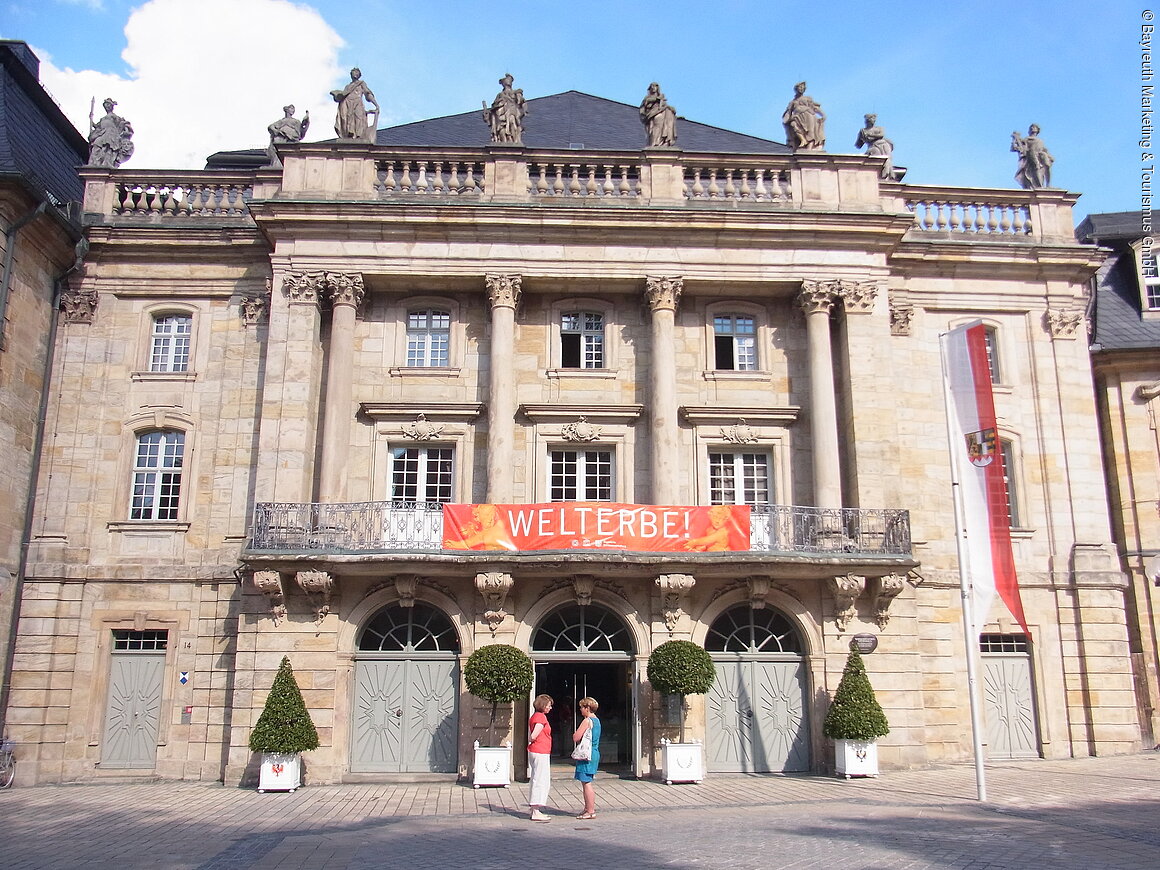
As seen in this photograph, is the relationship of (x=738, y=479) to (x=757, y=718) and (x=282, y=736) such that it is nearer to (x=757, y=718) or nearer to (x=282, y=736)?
(x=757, y=718)

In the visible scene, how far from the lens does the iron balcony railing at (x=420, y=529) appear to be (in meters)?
19.0

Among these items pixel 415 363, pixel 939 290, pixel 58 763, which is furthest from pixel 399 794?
pixel 939 290

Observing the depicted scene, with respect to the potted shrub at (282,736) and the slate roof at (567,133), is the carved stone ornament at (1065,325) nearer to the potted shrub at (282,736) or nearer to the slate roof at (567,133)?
the slate roof at (567,133)

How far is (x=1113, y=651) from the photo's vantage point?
21.2m

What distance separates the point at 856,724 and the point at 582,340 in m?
9.54

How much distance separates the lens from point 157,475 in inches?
850

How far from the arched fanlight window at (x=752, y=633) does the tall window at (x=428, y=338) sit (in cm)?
796

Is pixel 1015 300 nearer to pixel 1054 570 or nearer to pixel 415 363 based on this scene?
pixel 1054 570

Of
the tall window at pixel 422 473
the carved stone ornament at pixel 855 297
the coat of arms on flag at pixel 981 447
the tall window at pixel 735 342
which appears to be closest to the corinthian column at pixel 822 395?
the carved stone ornament at pixel 855 297

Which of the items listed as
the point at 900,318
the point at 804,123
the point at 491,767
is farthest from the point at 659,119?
the point at 491,767

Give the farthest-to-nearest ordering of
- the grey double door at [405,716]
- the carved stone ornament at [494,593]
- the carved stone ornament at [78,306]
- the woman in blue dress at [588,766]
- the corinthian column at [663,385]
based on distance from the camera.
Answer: the carved stone ornament at [78,306] → the corinthian column at [663,385] → the grey double door at [405,716] → the carved stone ornament at [494,593] → the woman in blue dress at [588,766]

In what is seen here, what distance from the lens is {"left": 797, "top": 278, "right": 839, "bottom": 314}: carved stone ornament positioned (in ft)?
70.0

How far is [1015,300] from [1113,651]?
7946mm

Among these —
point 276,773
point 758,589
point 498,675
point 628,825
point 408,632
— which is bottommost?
point 628,825
